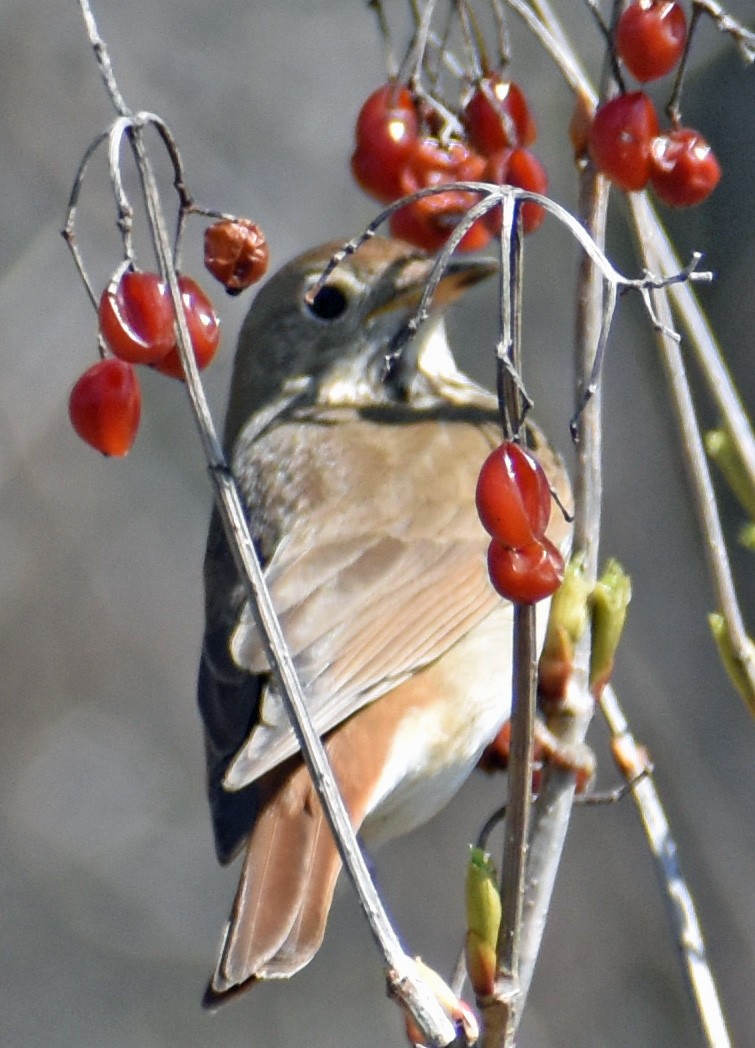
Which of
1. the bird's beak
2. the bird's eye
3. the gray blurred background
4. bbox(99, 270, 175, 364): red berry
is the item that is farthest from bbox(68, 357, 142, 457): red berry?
the gray blurred background

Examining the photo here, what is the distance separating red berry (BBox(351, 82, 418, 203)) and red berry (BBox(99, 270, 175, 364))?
0.63m

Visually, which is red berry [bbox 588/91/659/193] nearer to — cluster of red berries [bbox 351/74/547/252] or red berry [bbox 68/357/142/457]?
cluster of red berries [bbox 351/74/547/252]

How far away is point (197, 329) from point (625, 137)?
59 centimetres

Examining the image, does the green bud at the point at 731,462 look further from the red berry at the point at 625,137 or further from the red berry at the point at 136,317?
the red berry at the point at 136,317

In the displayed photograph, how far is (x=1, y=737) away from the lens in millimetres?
6141

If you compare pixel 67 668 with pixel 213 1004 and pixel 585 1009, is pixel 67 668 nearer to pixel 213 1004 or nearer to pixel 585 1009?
pixel 585 1009

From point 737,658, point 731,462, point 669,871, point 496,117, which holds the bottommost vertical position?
point 669,871

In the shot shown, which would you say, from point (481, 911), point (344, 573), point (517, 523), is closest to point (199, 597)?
point (344, 573)

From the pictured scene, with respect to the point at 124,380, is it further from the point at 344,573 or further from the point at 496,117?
the point at 344,573

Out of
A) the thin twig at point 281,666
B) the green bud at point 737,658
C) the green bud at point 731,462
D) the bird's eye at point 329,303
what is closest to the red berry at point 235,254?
the thin twig at point 281,666

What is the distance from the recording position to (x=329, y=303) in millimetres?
3320

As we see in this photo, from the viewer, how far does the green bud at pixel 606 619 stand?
2.13 metres

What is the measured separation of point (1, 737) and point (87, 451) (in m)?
1.11

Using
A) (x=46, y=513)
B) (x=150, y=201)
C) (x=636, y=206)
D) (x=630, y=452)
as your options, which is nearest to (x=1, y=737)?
(x=46, y=513)
